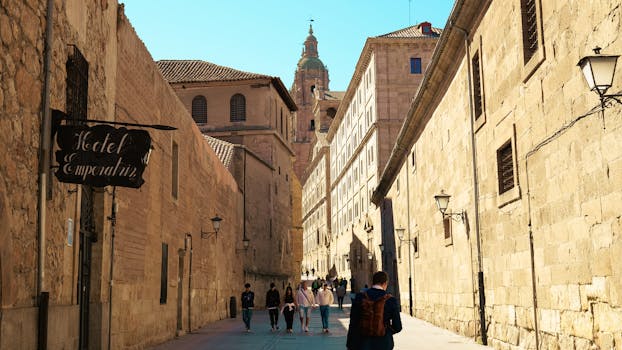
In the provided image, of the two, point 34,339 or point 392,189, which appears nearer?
point 34,339

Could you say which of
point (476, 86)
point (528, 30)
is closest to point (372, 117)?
point (476, 86)

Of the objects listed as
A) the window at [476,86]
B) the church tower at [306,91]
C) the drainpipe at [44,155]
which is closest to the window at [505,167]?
the window at [476,86]

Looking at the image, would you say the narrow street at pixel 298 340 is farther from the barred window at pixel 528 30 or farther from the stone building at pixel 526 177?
the barred window at pixel 528 30

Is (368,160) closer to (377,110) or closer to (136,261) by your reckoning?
(377,110)

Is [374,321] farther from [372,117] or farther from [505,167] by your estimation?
[372,117]

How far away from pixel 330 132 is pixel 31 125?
6868cm

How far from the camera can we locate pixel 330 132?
250 ft

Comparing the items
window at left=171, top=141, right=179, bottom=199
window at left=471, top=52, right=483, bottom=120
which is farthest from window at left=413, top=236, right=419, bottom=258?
window at left=471, top=52, right=483, bottom=120

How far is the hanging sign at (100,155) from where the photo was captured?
820 centimetres

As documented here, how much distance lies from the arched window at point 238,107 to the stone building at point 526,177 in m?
24.9

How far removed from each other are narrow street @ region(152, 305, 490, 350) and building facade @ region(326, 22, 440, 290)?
19.8 meters

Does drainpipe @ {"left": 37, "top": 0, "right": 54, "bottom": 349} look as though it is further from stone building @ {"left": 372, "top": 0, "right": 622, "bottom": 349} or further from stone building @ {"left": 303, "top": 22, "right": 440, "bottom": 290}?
stone building @ {"left": 303, "top": 22, "right": 440, "bottom": 290}

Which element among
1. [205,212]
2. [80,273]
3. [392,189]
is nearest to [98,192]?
[80,273]

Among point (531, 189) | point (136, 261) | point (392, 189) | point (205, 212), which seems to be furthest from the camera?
point (392, 189)
